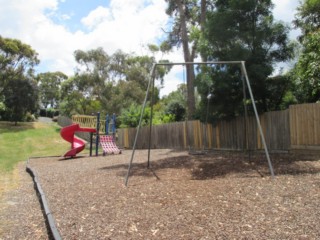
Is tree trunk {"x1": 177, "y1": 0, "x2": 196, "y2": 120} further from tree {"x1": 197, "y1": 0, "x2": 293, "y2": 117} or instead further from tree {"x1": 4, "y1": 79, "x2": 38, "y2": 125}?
tree {"x1": 4, "y1": 79, "x2": 38, "y2": 125}

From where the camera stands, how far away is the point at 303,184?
6602mm

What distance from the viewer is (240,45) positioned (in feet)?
41.5

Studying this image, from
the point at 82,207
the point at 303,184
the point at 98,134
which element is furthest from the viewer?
the point at 98,134

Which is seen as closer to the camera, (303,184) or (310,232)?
(310,232)

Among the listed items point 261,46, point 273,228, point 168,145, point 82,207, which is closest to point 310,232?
point 273,228

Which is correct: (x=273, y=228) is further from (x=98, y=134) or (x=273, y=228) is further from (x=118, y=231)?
(x=98, y=134)

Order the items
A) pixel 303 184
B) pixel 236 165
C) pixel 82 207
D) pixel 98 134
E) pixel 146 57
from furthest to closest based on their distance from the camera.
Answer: pixel 146 57, pixel 98 134, pixel 236 165, pixel 303 184, pixel 82 207

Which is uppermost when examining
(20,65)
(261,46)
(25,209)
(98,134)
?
(20,65)

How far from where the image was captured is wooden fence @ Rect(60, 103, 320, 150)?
420 inches

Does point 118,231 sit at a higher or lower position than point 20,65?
lower

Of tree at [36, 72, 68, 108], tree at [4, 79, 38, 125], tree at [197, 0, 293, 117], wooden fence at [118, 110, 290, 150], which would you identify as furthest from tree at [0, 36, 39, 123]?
tree at [36, 72, 68, 108]

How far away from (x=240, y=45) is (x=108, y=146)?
8.57 metres

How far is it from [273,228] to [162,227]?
4.67 feet

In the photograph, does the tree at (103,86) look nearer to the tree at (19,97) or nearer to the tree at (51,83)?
the tree at (19,97)
